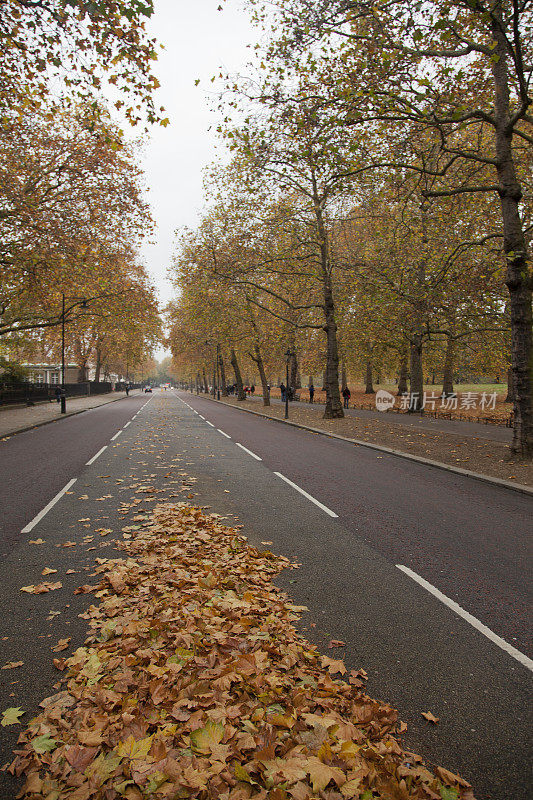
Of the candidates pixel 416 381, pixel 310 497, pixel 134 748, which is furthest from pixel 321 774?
pixel 416 381

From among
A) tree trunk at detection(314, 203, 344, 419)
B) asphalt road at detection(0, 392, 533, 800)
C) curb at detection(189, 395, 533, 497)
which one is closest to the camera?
asphalt road at detection(0, 392, 533, 800)

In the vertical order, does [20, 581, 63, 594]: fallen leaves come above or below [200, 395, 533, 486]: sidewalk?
below

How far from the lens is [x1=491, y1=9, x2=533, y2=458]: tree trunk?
9508mm

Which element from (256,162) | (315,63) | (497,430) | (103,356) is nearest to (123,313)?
(256,162)

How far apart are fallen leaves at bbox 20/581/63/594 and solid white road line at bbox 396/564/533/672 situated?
11.2 ft

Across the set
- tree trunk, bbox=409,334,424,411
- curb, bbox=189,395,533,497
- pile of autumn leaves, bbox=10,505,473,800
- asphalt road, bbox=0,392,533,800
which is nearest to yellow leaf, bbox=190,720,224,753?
pile of autumn leaves, bbox=10,505,473,800

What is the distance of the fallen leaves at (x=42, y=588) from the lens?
381 cm

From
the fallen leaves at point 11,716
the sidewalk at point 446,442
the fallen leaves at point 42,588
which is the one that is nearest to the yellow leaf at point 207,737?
the fallen leaves at point 11,716

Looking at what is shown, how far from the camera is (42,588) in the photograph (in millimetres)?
3855

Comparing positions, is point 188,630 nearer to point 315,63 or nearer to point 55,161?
point 315,63

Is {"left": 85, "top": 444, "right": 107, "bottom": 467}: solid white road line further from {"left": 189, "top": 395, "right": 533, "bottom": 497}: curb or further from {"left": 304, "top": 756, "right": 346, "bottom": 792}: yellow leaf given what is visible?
{"left": 304, "top": 756, "right": 346, "bottom": 792}: yellow leaf

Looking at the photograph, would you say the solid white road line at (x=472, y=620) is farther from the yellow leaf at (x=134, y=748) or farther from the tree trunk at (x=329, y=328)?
the tree trunk at (x=329, y=328)

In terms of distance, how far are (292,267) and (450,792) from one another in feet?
67.8

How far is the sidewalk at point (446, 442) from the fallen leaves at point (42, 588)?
26.1 feet
